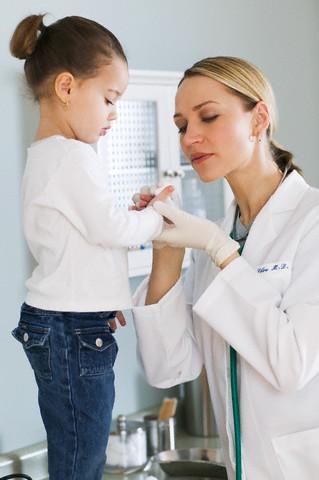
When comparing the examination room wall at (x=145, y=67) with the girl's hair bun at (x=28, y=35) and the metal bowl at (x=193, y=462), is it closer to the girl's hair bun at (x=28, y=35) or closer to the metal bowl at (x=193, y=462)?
the metal bowl at (x=193, y=462)

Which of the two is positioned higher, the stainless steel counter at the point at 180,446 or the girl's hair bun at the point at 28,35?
the girl's hair bun at the point at 28,35

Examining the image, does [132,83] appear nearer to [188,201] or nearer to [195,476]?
[188,201]

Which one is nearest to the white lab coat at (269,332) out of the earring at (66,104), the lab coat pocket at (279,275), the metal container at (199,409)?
the lab coat pocket at (279,275)

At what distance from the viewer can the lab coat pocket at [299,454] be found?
160 cm

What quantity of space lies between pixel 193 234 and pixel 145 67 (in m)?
0.93

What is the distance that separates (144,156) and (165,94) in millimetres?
191

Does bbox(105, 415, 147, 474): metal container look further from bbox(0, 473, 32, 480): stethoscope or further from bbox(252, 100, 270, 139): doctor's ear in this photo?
bbox(252, 100, 270, 139): doctor's ear

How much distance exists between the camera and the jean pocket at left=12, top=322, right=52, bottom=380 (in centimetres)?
156

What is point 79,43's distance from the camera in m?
1.54

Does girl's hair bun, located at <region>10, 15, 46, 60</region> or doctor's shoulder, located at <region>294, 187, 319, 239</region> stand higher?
girl's hair bun, located at <region>10, 15, 46, 60</region>

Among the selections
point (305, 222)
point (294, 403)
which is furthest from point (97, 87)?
point (294, 403)

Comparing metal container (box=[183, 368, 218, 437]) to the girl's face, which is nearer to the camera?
the girl's face

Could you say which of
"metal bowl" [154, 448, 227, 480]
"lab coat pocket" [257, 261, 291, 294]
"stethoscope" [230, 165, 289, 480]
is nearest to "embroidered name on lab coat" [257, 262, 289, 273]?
"lab coat pocket" [257, 261, 291, 294]

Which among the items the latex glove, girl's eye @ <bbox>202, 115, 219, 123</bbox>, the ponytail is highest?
girl's eye @ <bbox>202, 115, 219, 123</bbox>
